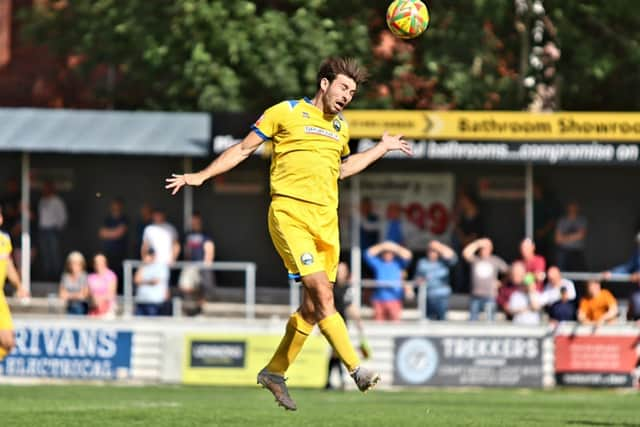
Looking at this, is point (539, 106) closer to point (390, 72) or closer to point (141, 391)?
point (390, 72)

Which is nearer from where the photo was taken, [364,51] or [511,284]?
[511,284]

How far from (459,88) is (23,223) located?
8.65m

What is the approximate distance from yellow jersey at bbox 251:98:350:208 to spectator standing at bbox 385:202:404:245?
48.9 feet

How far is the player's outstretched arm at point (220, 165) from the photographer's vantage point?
34.5 feet

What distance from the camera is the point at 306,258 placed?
10.6 metres

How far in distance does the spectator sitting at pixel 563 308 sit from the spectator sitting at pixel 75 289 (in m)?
6.81

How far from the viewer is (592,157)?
83.1ft

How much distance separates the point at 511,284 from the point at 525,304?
14.4 inches

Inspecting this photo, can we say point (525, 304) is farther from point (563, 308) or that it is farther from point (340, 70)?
point (340, 70)

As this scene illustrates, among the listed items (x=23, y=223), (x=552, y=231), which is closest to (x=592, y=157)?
(x=552, y=231)

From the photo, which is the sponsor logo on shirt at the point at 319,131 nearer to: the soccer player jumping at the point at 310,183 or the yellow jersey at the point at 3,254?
the soccer player jumping at the point at 310,183

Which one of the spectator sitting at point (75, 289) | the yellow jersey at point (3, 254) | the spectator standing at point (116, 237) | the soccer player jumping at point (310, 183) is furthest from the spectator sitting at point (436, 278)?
the soccer player jumping at point (310, 183)

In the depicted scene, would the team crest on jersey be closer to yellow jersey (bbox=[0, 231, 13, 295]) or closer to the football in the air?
the football in the air

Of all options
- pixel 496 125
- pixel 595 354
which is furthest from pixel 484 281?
pixel 496 125
